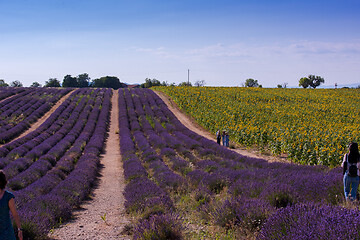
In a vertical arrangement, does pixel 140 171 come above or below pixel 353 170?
below

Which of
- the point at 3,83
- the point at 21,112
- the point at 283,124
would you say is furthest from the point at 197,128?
the point at 3,83

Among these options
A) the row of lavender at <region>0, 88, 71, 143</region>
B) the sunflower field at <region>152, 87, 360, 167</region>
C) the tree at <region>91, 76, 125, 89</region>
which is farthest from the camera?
the tree at <region>91, 76, 125, 89</region>

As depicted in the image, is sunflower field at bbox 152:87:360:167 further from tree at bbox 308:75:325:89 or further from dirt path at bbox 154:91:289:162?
tree at bbox 308:75:325:89

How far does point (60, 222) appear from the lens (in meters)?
5.85

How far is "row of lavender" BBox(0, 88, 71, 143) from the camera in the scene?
2409cm

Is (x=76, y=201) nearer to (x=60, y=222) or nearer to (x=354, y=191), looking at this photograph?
(x=60, y=222)

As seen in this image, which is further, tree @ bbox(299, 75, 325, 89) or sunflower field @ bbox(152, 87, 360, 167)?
tree @ bbox(299, 75, 325, 89)

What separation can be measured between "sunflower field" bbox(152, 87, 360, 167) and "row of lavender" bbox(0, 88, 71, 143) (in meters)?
16.5

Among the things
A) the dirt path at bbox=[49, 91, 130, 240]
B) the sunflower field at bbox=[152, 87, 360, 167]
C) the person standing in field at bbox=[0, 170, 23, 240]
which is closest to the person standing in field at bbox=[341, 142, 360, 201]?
the dirt path at bbox=[49, 91, 130, 240]

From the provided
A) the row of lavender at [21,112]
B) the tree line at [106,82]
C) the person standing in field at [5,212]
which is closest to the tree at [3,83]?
the tree line at [106,82]

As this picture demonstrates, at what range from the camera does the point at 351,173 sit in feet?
18.4

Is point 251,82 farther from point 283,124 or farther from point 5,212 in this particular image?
point 5,212

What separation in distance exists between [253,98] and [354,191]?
34.6 metres

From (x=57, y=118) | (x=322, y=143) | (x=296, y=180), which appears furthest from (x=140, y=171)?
(x=57, y=118)
